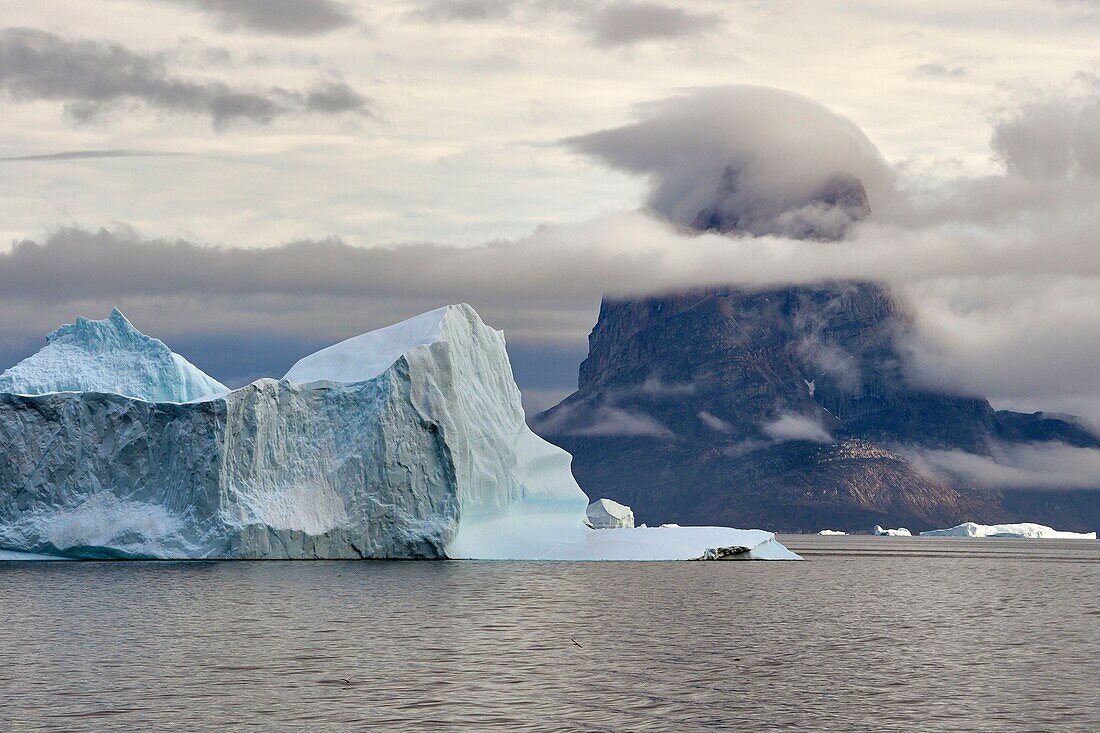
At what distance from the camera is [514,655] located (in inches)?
1189

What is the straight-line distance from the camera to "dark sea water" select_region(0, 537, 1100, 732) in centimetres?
2239

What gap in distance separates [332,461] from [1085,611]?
1265 inches

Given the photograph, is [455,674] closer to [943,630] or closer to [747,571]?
[943,630]

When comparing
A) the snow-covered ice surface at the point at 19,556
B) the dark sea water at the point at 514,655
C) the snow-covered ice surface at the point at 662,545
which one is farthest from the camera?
the snow-covered ice surface at the point at 662,545

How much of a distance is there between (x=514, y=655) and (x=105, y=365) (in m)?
43.4

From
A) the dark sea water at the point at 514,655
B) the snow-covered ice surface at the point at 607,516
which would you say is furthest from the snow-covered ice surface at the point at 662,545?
the snow-covered ice surface at the point at 607,516

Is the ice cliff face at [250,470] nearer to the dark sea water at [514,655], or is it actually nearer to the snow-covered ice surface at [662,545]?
the dark sea water at [514,655]

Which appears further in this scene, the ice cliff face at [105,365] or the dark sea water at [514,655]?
the ice cliff face at [105,365]

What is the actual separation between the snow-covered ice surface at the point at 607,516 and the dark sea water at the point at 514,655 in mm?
55362

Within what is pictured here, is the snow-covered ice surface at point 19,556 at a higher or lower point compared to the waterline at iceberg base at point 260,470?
lower

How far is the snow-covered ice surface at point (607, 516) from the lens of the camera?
110938 mm

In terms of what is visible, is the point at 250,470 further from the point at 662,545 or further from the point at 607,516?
the point at 607,516

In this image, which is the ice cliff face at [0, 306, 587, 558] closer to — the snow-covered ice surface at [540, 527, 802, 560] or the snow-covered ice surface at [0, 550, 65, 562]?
the snow-covered ice surface at [0, 550, 65, 562]

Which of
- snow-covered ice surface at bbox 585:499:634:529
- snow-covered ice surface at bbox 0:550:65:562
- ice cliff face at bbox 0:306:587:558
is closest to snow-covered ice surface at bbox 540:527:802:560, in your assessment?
ice cliff face at bbox 0:306:587:558
